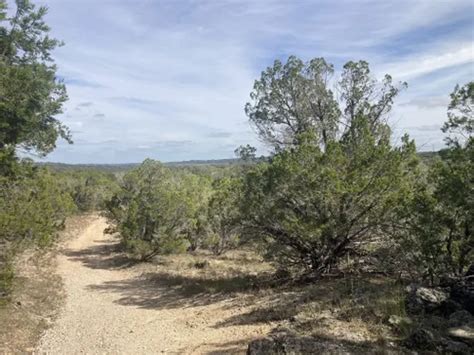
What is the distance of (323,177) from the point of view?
12.0 metres

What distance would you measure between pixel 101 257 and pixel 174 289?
33.6 ft

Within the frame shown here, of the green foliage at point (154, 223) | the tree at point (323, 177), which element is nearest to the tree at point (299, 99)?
the tree at point (323, 177)

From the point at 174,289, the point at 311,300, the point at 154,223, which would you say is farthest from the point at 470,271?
the point at 154,223

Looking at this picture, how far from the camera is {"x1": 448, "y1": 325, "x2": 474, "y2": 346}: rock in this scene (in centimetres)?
770

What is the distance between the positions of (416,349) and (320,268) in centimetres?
663

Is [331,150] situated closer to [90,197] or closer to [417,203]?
[417,203]

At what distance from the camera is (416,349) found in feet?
24.6

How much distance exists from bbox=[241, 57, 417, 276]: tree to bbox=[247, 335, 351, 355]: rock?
479cm

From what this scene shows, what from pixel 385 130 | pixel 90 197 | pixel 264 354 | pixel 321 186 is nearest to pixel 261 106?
pixel 385 130

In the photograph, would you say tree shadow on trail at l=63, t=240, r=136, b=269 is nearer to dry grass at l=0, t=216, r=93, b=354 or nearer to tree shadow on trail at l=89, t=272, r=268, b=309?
dry grass at l=0, t=216, r=93, b=354

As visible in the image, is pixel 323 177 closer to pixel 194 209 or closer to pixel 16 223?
pixel 16 223

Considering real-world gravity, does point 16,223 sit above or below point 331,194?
below

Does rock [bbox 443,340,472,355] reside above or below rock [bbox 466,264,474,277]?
below

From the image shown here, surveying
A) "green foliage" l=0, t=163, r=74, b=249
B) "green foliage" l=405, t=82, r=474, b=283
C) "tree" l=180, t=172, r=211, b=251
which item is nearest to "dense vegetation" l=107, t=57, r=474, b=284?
"green foliage" l=405, t=82, r=474, b=283
